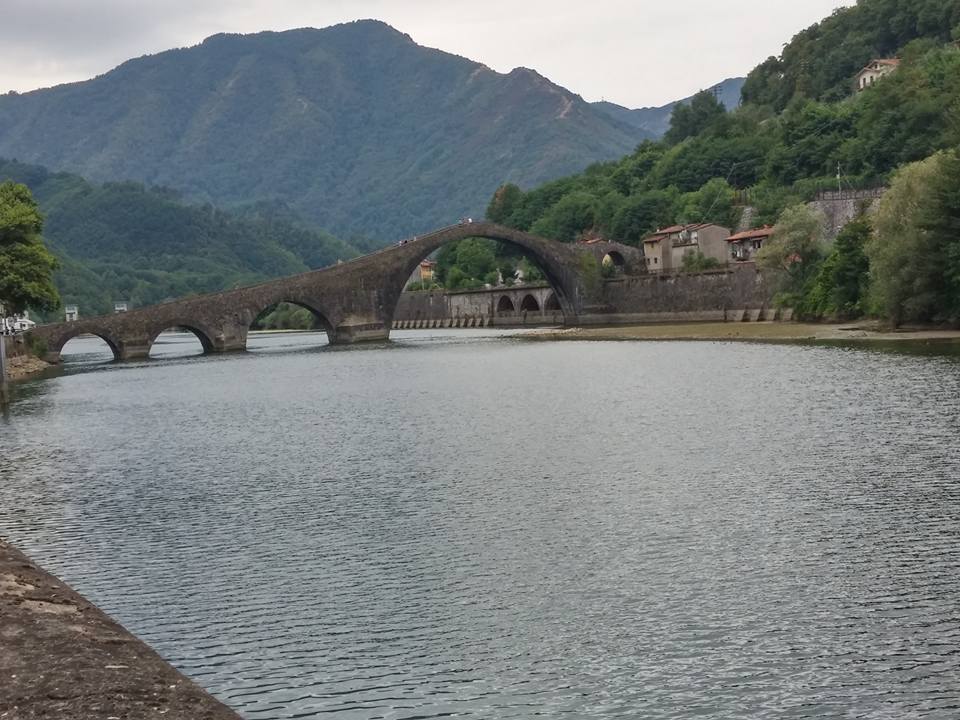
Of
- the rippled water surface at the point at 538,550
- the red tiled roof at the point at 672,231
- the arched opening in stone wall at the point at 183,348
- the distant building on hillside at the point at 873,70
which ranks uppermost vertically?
the distant building on hillside at the point at 873,70

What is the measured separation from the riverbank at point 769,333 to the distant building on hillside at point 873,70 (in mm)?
55926

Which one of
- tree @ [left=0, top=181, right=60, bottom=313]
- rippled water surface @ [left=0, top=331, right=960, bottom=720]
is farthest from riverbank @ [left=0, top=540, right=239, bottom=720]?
tree @ [left=0, top=181, right=60, bottom=313]

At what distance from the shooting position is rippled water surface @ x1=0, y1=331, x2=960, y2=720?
10984mm

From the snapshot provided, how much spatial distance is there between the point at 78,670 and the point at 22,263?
2371 inches

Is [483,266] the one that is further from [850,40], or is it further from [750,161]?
[850,40]

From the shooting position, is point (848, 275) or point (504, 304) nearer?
point (848, 275)

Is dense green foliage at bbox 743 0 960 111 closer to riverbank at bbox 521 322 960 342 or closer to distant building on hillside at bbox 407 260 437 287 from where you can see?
distant building on hillside at bbox 407 260 437 287

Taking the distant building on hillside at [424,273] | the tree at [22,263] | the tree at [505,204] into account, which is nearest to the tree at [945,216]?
the tree at [22,263]

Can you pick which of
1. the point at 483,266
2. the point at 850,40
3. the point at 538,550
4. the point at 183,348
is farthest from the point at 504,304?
the point at 538,550

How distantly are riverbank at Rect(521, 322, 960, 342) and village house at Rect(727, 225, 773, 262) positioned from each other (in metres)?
14.2

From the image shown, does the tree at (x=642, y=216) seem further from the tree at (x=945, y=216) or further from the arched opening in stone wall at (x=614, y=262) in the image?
the tree at (x=945, y=216)

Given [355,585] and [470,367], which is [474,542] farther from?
[470,367]

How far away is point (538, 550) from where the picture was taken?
16.1 meters

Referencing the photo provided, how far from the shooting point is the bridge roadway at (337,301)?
265 feet
